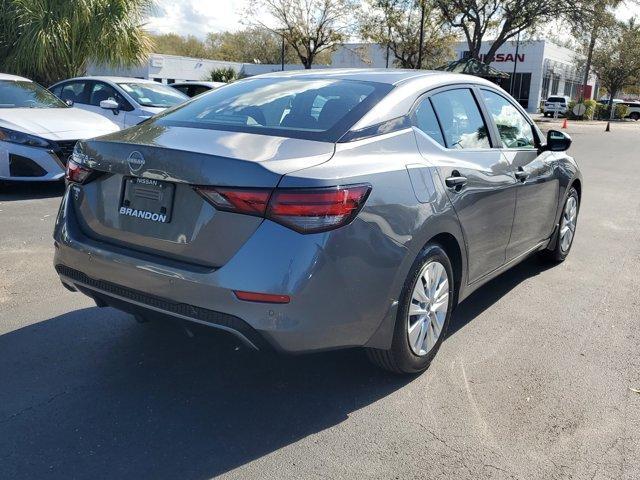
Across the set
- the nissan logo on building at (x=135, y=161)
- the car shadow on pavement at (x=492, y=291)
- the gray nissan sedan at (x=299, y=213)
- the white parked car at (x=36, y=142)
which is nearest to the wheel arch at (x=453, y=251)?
the gray nissan sedan at (x=299, y=213)

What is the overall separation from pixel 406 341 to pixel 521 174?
1.78 meters

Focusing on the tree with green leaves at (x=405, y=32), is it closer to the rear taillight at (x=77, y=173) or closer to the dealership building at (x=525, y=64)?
the dealership building at (x=525, y=64)

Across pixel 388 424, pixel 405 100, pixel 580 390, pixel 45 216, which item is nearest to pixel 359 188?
pixel 405 100

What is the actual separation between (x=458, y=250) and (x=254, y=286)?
1483mm

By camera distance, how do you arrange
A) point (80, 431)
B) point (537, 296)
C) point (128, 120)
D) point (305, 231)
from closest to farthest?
point (305, 231), point (80, 431), point (537, 296), point (128, 120)

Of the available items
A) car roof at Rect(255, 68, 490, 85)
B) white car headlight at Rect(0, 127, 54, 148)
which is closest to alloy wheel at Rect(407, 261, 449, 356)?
car roof at Rect(255, 68, 490, 85)

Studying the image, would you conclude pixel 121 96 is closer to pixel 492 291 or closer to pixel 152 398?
pixel 492 291

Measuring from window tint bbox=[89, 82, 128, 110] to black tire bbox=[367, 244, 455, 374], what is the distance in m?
8.40

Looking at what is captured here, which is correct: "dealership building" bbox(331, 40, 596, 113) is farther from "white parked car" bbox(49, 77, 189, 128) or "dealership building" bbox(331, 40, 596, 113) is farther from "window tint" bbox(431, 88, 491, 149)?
"window tint" bbox(431, 88, 491, 149)

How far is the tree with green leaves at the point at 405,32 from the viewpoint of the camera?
36594 millimetres

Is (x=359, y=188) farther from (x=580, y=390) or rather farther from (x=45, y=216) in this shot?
(x=45, y=216)

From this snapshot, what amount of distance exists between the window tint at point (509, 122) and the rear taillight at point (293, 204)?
82.1 inches

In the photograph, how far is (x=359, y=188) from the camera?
281 cm

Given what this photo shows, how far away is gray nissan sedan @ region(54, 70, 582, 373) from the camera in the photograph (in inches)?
105
